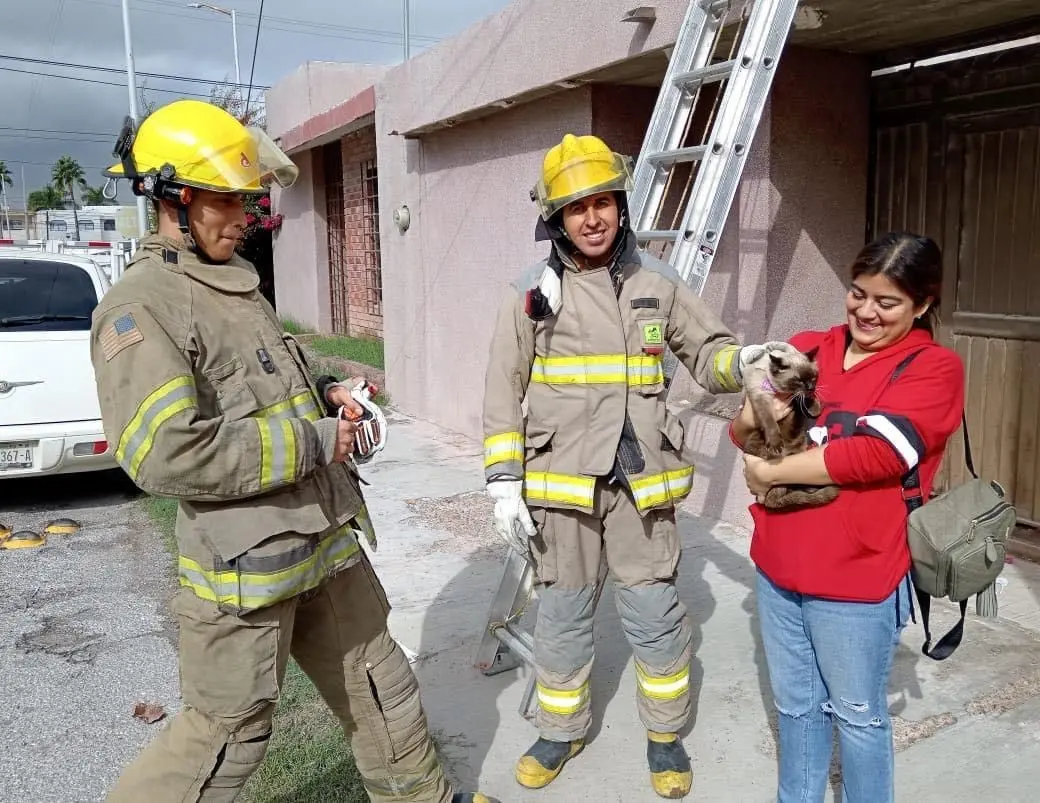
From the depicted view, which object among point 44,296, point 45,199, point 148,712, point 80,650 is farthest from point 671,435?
point 45,199

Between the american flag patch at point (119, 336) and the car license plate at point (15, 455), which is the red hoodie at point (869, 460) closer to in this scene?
the american flag patch at point (119, 336)

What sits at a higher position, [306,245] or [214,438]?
[306,245]

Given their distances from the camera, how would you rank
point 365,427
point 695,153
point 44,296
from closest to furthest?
1. point 365,427
2. point 695,153
3. point 44,296

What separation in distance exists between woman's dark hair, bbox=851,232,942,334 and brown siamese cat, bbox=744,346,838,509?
10.1 inches

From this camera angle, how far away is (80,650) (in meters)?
3.91

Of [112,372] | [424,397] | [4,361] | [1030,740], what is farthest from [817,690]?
[424,397]

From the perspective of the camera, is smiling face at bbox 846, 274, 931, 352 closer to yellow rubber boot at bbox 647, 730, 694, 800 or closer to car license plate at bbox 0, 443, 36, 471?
yellow rubber boot at bbox 647, 730, 694, 800

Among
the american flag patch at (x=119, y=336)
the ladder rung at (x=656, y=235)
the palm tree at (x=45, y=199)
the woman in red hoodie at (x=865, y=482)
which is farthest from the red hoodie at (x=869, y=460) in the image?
the palm tree at (x=45, y=199)

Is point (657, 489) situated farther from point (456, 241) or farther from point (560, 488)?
point (456, 241)

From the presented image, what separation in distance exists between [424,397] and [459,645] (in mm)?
4847

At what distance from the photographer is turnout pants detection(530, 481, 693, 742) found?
269 cm

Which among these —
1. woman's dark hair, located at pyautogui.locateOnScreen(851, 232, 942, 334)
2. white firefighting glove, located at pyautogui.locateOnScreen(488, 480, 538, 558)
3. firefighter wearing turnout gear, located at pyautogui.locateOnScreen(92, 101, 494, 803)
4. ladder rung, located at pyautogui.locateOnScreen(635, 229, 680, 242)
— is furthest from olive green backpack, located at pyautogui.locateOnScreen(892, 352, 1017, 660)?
ladder rung, located at pyautogui.locateOnScreen(635, 229, 680, 242)

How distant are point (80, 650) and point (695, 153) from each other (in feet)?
11.1

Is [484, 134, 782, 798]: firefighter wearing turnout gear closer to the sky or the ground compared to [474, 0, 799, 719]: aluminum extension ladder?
closer to the ground
